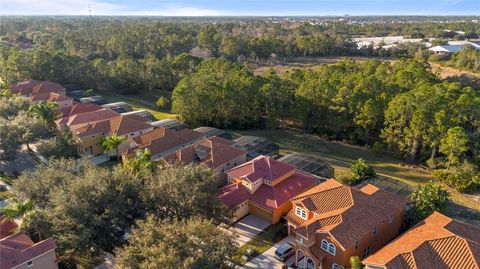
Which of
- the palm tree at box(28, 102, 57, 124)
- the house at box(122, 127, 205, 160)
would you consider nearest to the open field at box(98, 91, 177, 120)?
the palm tree at box(28, 102, 57, 124)

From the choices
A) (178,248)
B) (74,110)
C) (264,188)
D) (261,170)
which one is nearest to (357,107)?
(261,170)

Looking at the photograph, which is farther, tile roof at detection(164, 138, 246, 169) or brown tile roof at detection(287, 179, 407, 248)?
tile roof at detection(164, 138, 246, 169)

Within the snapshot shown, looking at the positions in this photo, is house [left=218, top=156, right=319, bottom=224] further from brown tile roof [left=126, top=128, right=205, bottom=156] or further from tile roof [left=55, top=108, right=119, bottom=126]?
tile roof [left=55, top=108, right=119, bottom=126]

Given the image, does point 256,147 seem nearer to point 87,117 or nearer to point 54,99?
point 87,117

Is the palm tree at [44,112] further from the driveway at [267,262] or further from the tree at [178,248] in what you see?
the driveway at [267,262]

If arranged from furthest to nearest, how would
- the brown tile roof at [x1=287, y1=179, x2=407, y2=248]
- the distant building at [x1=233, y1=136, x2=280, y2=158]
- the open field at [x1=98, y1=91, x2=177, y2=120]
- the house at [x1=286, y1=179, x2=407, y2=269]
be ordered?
the open field at [x1=98, y1=91, x2=177, y2=120]
the distant building at [x1=233, y1=136, x2=280, y2=158]
the brown tile roof at [x1=287, y1=179, x2=407, y2=248]
the house at [x1=286, y1=179, x2=407, y2=269]
